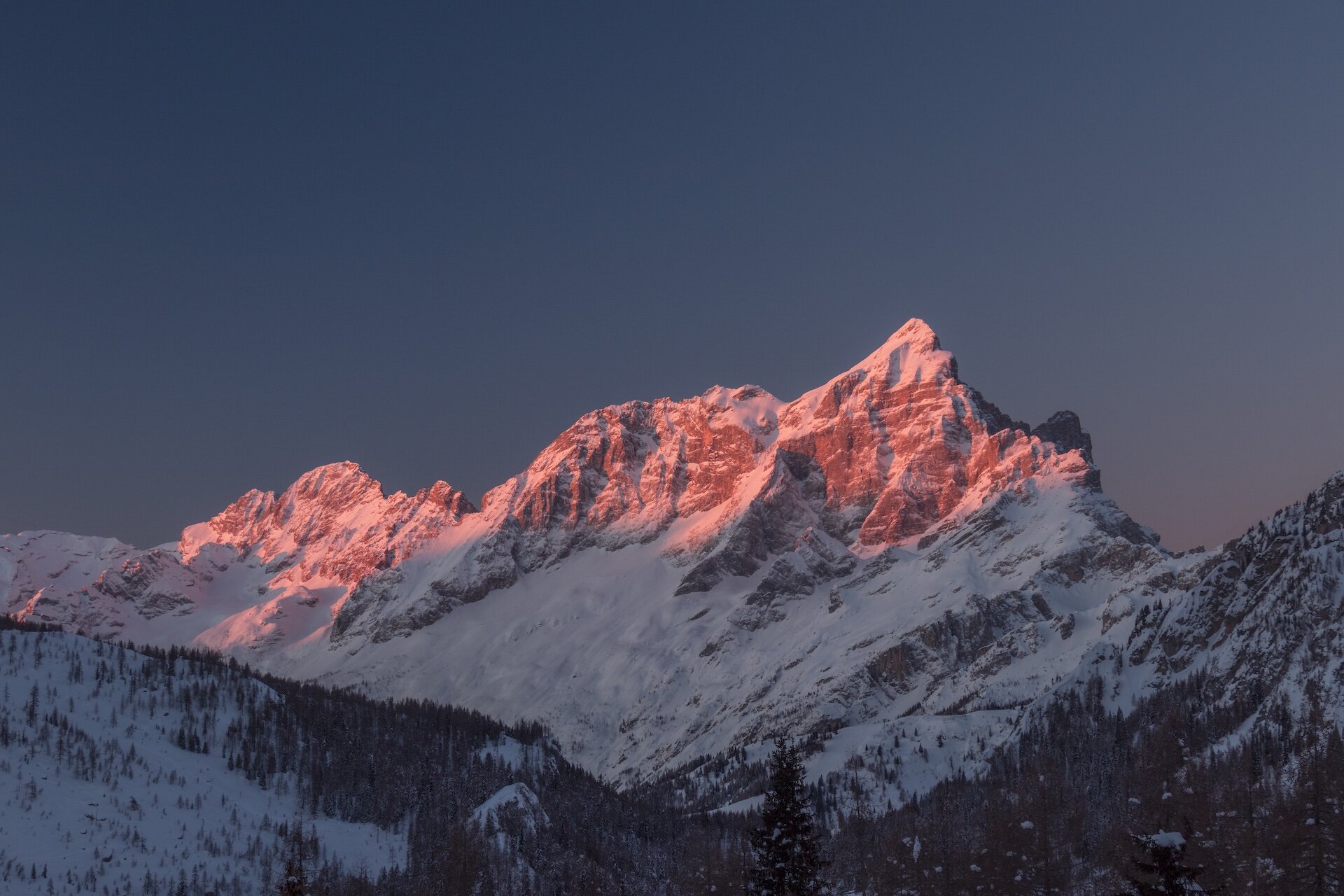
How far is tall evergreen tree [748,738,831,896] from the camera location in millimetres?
64875

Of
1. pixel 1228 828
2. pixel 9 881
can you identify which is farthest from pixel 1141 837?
pixel 9 881

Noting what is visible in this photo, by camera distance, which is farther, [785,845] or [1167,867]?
[785,845]

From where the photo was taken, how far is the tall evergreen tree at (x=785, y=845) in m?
64.9

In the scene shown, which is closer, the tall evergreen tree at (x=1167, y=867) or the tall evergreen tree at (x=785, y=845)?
the tall evergreen tree at (x=1167, y=867)

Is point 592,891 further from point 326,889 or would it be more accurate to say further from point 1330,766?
point 1330,766

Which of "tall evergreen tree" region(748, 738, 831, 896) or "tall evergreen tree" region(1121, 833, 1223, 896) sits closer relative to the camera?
"tall evergreen tree" region(1121, 833, 1223, 896)

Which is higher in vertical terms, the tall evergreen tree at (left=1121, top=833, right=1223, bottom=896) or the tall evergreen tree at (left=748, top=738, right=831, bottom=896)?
the tall evergreen tree at (left=748, top=738, right=831, bottom=896)

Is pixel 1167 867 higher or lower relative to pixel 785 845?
lower

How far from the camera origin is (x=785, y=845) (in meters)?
65.5

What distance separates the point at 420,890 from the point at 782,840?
13950 cm

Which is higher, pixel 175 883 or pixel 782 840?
pixel 175 883

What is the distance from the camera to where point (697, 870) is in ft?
595

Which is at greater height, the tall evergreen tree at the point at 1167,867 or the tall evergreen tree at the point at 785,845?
the tall evergreen tree at the point at 785,845

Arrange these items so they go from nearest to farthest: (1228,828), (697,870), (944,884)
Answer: (944,884) → (1228,828) → (697,870)
